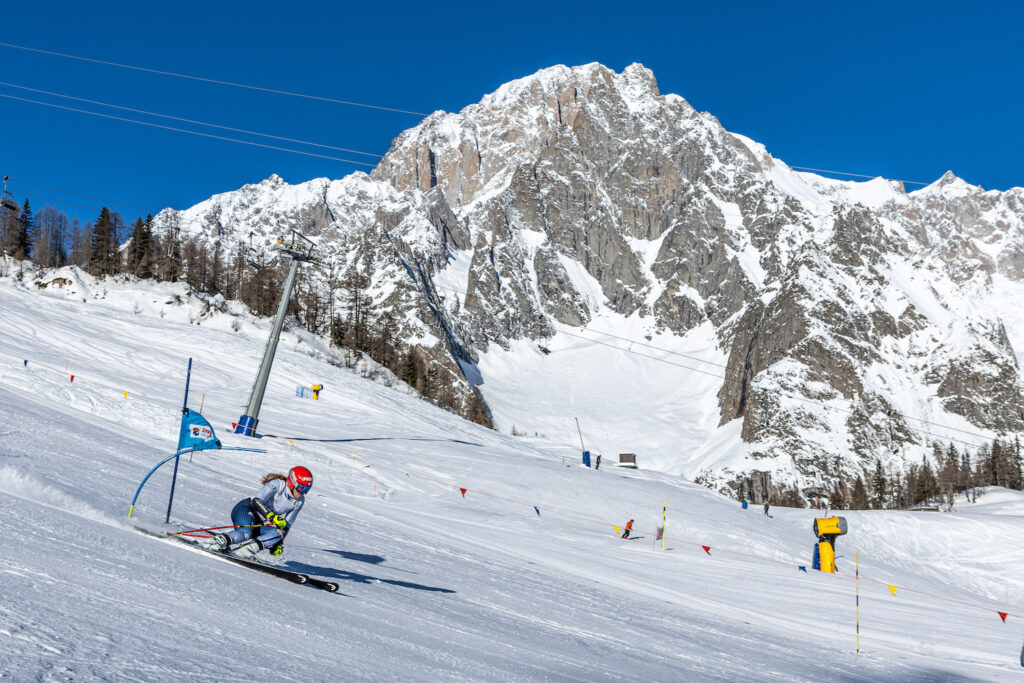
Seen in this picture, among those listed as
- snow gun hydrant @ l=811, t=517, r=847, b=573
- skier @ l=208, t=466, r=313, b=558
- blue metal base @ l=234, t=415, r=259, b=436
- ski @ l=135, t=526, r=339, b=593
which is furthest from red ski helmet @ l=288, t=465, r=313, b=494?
blue metal base @ l=234, t=415, r=259, b=436

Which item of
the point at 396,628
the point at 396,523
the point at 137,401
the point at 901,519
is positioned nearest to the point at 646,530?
the point at 396,523

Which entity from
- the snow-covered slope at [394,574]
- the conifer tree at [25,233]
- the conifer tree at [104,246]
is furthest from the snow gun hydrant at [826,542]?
the conifer tree at [25,233]

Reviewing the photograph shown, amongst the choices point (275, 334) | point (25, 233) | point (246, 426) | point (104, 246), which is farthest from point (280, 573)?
point (25, 233)

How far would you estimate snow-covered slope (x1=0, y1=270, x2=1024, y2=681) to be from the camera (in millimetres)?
4707

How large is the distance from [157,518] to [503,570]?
5.92m

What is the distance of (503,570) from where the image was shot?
1293 centimetres

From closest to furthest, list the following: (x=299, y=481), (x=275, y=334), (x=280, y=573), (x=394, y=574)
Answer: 1. (x=280, y=573)
2. (x=299, y=481)
3. (x=394, y=574)
4. (x=275, y=334)

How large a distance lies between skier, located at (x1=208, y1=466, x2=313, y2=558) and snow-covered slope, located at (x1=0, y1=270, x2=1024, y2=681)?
1.48 feet

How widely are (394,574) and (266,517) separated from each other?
2722 millimetres

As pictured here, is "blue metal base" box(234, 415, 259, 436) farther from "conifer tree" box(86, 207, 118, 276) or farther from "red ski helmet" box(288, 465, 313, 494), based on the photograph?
"conifer tree" box(86, 207, 118, 276)

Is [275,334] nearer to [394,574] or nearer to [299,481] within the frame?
[394,574]

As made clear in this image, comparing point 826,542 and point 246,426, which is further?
point 246,426

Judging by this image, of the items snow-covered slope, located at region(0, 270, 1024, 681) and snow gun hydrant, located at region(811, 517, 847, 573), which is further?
snow gun hydrant, located at region(811, 517, 847, 573)

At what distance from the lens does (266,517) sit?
25.8 feet
